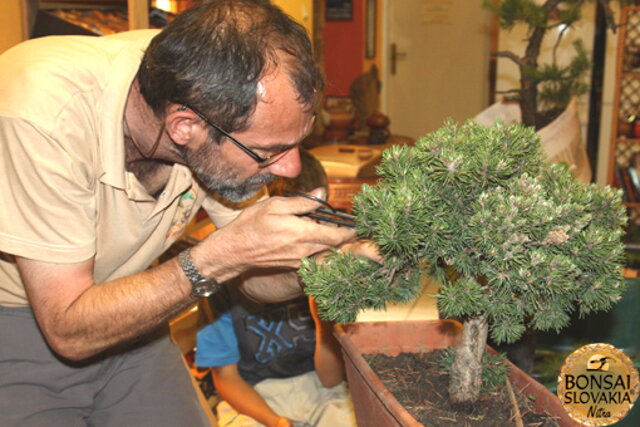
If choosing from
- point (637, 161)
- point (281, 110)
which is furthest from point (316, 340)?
point (637, 161)

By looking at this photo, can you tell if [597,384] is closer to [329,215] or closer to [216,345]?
[329,215]

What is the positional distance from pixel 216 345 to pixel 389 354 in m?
0.93

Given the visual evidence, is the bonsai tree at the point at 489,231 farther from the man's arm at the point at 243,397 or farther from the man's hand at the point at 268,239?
the man's arm at the point at 243,397

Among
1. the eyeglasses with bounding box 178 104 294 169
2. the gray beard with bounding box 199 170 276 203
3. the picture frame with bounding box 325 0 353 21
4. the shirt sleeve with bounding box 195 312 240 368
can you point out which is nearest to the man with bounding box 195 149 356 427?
the shirt sleeve with bounding box 195 312 240 368

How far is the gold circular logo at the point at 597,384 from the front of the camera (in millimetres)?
960

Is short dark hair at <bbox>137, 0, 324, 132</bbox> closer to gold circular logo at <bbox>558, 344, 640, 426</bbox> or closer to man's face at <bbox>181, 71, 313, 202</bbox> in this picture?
man's face at <bbox>181, 71, 313, 202</bbox>

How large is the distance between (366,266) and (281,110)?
0.45m

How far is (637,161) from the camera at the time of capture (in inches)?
179

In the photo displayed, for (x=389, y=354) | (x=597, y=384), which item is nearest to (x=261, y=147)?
(x=389, y=354)

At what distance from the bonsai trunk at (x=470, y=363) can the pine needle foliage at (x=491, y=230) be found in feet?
0.16

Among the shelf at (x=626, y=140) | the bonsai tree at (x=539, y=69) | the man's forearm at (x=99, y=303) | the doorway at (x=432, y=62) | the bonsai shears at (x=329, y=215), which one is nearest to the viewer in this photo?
the bonsai shears at (x=329, y=215)

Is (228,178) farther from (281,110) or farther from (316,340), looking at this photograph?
(316,340)

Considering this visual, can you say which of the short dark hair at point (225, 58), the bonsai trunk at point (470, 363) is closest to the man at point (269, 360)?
the short dark hair at point (225, 58)

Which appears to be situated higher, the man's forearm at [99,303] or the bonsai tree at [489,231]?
the bonsai tree at [489,231]
